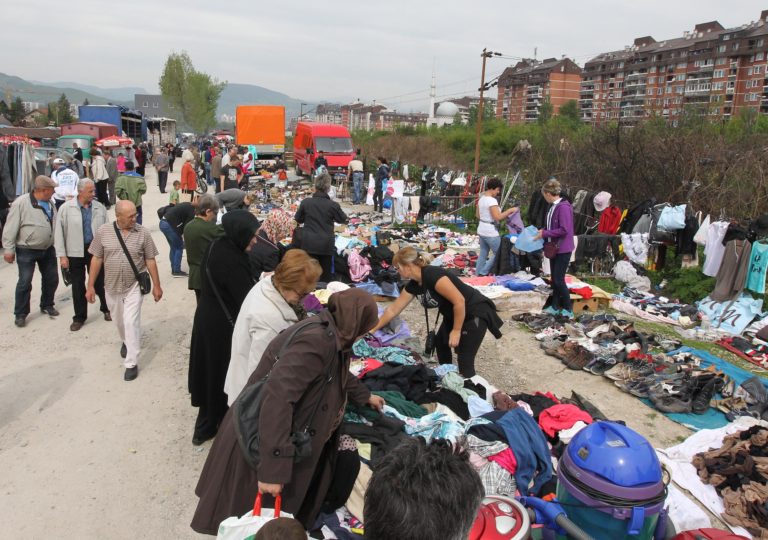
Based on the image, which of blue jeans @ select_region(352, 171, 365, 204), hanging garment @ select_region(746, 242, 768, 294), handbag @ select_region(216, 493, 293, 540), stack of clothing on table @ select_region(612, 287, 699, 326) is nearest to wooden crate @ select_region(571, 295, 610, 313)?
stack of clothing on table @ select_region(612, 287, 699, 326)

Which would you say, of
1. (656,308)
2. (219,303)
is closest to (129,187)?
(219,303)

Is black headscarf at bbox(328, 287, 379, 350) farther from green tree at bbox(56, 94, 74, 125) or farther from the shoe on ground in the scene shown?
green tree at bbox(56, 94, 74, 125)

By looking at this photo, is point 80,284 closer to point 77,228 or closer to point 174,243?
point 77,228

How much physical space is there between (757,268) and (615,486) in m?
6.68

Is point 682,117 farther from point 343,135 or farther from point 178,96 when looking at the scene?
point 178,96

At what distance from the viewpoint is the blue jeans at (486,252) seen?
893 cm

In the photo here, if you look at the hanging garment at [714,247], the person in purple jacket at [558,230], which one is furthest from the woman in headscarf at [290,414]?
the hanging garment at [714,247]

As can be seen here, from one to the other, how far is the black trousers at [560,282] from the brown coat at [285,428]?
209 inches

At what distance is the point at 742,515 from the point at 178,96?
78.4m

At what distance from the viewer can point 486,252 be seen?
9164 mm

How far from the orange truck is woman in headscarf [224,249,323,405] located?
25919 millimetres

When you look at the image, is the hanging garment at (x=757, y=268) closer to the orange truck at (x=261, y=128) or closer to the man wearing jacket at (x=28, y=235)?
the man wearing jacket at (x=28, y=235)

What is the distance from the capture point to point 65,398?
4.92 m

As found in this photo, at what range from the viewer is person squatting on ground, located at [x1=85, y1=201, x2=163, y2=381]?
5191 mm
